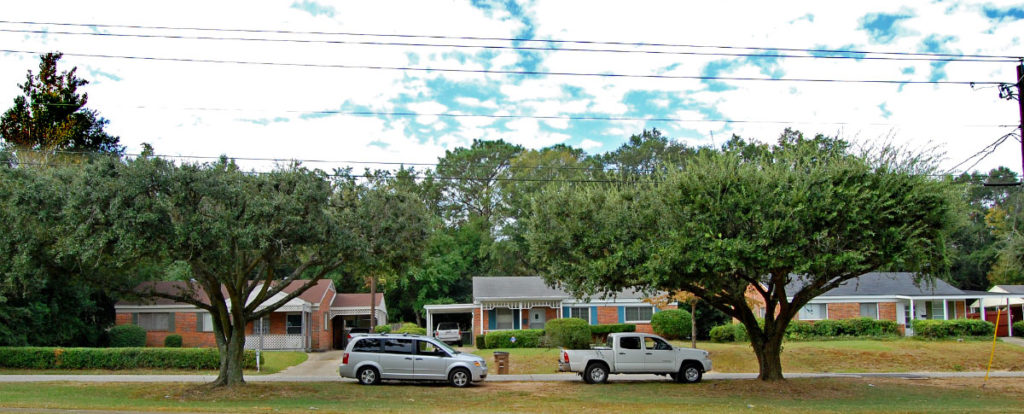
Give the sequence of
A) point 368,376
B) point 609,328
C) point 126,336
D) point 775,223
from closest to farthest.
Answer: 1. point 775,223
2. point 368,376
3. point 126,336
4. point 609,328

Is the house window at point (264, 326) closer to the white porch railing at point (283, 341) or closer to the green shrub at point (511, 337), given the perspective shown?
the white porch railing at point (283, 341)

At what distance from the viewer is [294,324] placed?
133ft

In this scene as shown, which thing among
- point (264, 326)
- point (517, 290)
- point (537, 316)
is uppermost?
point (517, 290)

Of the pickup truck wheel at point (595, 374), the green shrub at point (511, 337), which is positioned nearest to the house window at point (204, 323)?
the green shrub at point (511, 337)

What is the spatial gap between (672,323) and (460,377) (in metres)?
20.1

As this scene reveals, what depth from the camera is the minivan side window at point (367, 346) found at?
22.1 m

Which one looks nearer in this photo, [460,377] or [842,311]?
[460,377]

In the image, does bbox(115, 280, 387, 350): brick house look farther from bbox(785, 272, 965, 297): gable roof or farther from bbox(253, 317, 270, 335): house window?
bbox(785, 272, 965, 297): gable roof

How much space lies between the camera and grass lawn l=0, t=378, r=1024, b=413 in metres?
16.9

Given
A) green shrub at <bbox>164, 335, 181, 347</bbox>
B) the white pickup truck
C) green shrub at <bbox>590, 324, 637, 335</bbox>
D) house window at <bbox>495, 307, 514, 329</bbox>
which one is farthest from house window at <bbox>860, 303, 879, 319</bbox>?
green shrub at <bbox>164, 335, 181, 347</bbox>

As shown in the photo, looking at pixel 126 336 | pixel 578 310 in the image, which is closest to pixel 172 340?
pixel 126 336

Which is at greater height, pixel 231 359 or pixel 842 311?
pixel 231 359

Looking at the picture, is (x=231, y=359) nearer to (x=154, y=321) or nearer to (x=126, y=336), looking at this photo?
(x=126, y=336)

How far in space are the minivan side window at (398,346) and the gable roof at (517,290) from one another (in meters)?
18.6
